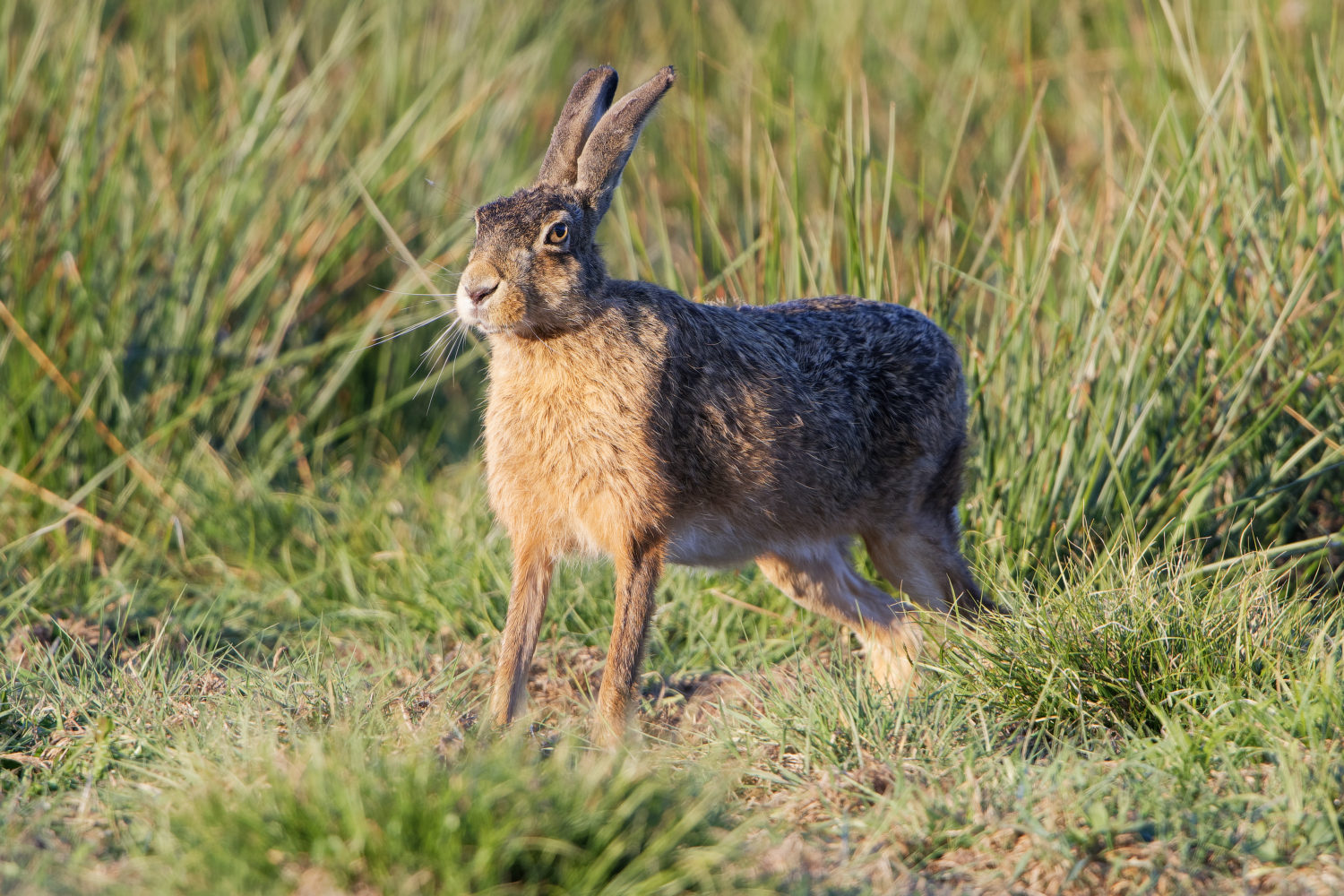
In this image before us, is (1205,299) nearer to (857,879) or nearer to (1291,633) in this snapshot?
(1291,633)

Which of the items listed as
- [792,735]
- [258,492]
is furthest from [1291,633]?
[258,492]

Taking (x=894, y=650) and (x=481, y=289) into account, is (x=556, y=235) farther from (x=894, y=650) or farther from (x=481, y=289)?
(x=894, y=650)

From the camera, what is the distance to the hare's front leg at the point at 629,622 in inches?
146

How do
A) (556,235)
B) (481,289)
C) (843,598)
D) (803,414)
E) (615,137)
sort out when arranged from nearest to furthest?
1. (481,289)
2. (556,235)
3. (615,137)
4. (803,414)
5. (843,598)

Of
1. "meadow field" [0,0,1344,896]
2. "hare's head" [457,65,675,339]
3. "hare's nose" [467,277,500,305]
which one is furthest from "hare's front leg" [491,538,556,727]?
"hare's nose" [467,277,500,305]

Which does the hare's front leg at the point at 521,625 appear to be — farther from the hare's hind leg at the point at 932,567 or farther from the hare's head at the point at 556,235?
the hare's hind leg at the point at 932,567

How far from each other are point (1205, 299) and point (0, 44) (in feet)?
17.0

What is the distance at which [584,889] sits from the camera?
238cm

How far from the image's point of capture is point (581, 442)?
3852 mm

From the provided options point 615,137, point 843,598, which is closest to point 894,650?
point 843,598

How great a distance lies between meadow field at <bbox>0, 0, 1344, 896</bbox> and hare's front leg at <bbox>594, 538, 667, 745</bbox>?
0.20 metres

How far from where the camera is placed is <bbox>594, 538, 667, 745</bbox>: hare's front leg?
146 inches

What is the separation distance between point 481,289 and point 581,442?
54 centimetres

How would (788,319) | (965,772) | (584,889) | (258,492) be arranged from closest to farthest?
(584,889)
(965,772)
(788,319)
(258,492)
